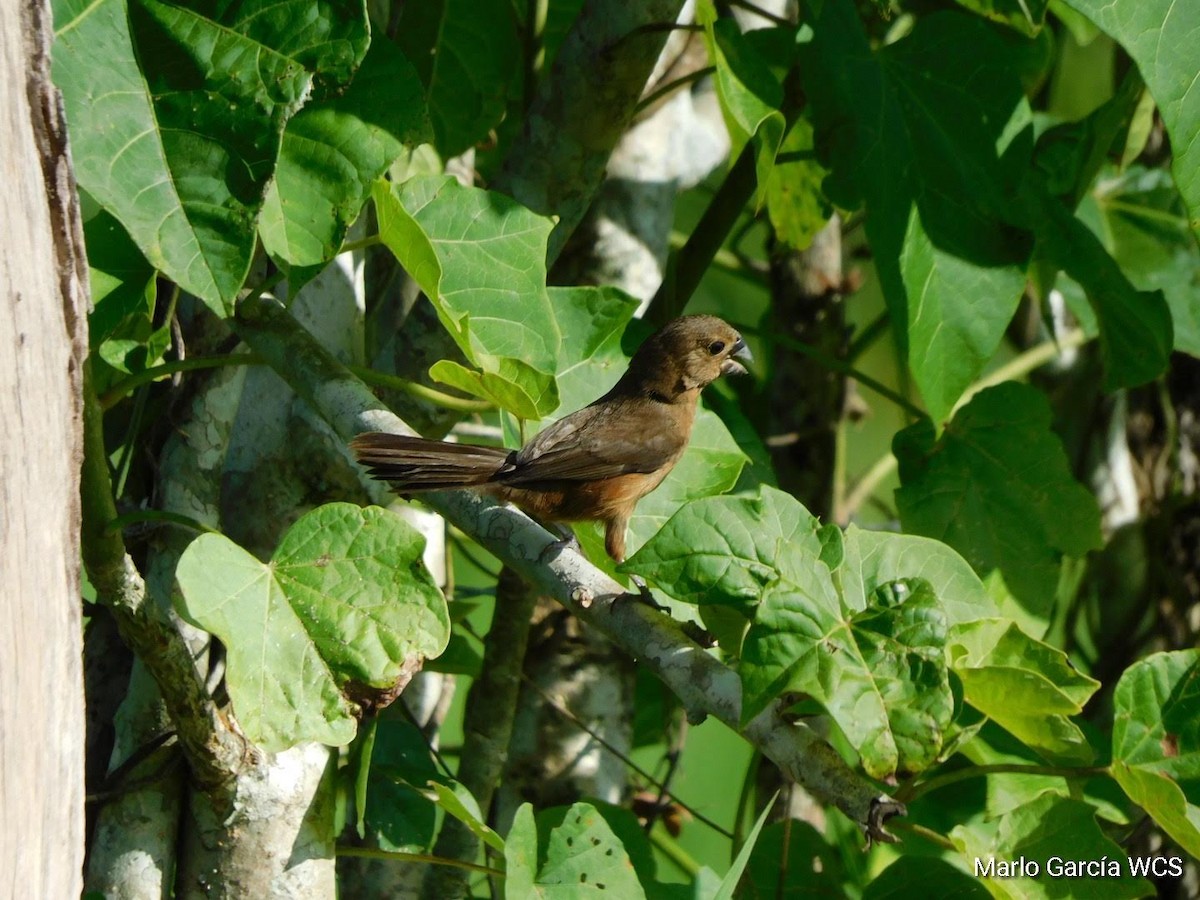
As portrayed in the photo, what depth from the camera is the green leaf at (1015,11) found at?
100.0 inches

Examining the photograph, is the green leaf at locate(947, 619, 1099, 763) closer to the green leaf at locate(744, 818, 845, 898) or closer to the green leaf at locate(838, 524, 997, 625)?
the green leaf at locate(838, 524, 997, 625)

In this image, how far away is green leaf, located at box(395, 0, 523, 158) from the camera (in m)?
3.02

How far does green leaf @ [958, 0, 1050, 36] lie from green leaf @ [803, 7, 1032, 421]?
6 cm

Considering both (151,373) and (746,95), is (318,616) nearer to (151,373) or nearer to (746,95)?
(151,373)

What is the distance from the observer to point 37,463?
1555 mm

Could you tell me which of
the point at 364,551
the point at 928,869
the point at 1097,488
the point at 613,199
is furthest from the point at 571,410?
the point at 1097,488

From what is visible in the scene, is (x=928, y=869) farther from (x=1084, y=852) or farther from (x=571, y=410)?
(x=571, y=410)

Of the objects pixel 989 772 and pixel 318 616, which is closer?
pixel 989 772

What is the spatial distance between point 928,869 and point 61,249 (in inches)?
66.8

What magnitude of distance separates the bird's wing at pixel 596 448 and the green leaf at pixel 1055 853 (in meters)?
1.46

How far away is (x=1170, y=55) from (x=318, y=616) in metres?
1.60

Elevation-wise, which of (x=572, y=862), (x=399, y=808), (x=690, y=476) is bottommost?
(x=399, y=808)

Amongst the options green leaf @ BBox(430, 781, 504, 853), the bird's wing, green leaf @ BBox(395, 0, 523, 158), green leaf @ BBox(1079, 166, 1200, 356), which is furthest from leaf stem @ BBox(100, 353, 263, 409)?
green leaf @ BBox(1079, 166, 1200, 356)

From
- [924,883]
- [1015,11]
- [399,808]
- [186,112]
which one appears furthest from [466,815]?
[1015,11]
